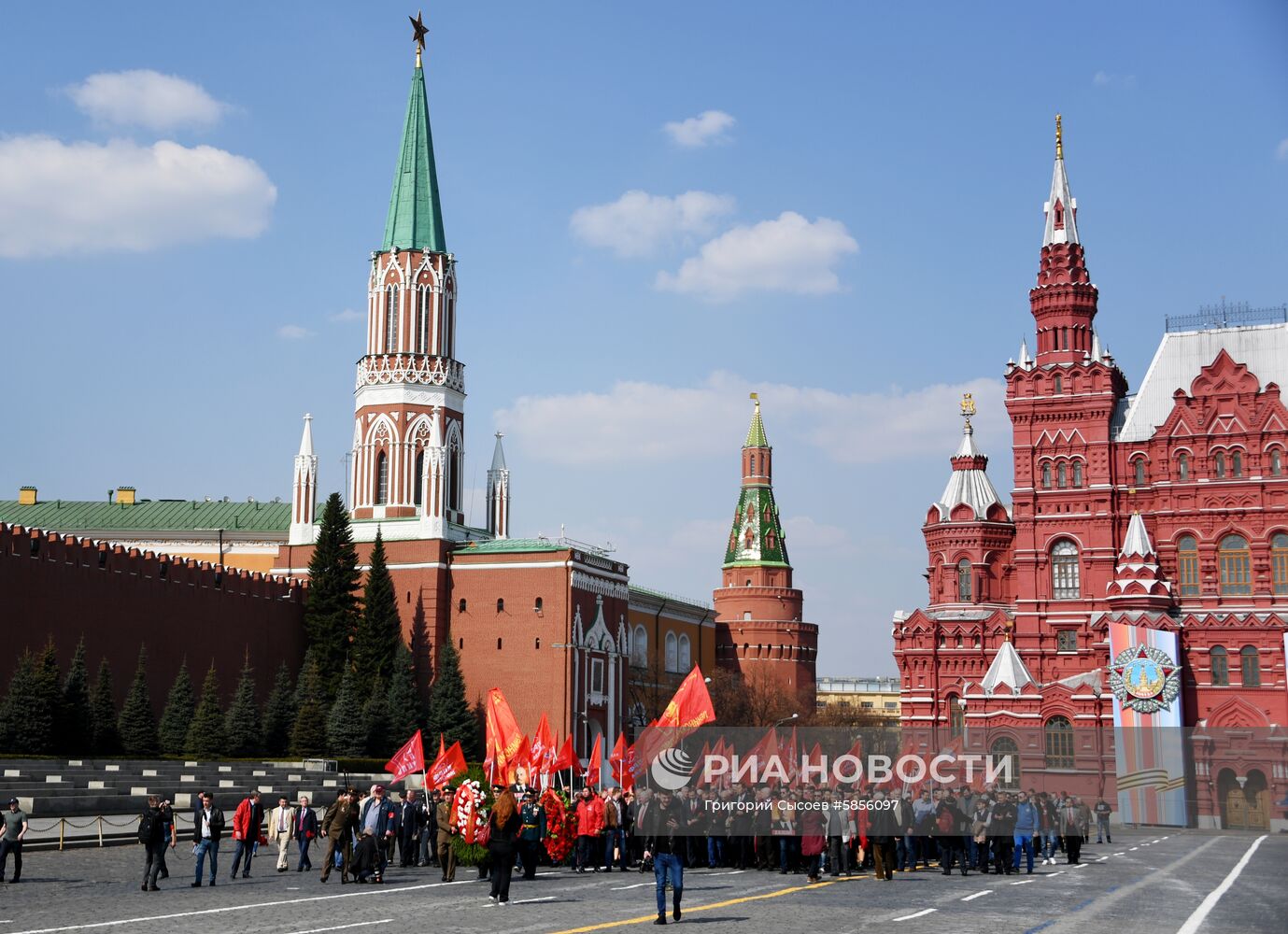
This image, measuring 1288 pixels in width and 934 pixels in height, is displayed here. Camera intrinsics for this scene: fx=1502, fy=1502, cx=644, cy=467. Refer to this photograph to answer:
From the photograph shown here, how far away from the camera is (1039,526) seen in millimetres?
67688

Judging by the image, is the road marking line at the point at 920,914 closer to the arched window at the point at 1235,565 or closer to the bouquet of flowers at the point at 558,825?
the bouquet of flowers at the point at 558,825

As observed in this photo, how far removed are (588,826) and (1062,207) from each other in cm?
5340

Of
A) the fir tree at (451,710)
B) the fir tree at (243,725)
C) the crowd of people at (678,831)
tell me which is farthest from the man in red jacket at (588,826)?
the fir tree at (451,710)

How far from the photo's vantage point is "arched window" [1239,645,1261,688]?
61.0 metres

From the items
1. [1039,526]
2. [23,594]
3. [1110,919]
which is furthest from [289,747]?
[1110,919]

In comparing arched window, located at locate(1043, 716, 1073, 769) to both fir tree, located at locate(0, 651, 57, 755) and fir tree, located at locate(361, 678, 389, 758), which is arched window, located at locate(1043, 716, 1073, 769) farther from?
fir tree, located at locate(0, 651, 57, 755)

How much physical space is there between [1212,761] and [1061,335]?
816 inches

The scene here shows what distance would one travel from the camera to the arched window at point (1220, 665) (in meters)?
61.6

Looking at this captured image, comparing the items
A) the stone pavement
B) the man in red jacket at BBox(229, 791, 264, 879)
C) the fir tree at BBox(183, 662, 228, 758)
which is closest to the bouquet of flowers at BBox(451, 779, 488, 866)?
the stone pavement

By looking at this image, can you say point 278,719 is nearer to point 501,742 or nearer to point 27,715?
point 27,715

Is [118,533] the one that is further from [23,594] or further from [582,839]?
[582,839]

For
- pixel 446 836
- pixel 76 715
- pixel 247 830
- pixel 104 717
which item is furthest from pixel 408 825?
pixel 104 717

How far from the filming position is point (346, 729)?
59.5m

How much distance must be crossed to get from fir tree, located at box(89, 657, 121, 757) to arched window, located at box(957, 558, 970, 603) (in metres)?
40.9
